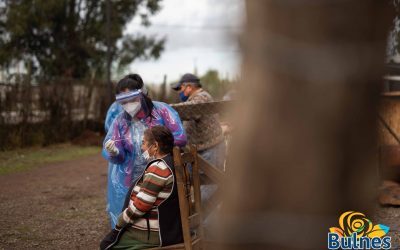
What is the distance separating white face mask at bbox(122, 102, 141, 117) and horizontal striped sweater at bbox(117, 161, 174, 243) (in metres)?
0.97

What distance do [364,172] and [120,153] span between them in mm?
2933

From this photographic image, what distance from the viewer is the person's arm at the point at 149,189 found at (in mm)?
3234

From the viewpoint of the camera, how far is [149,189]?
10.6 ft

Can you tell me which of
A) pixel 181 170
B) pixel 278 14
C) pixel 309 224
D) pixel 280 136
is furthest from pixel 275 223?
pixel 181 170

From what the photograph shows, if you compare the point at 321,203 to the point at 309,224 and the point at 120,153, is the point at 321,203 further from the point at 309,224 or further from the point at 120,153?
the point at 120,153

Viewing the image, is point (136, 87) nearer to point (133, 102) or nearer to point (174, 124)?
point (133, 102)

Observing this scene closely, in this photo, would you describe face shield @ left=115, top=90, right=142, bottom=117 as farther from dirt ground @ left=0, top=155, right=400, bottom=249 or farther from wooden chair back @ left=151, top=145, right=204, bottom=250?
dirt ground @ left=0, top=155, right=400, bottom=249

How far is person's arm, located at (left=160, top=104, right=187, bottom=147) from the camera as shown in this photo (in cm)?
423

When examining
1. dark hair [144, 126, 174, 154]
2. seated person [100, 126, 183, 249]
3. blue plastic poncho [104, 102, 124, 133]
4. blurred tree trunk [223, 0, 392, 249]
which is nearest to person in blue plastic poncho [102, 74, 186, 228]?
blue plastic poncho [104, 102, 124, 133]

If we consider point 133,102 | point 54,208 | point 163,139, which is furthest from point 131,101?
point 54,208

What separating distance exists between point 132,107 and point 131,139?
0.25 metres

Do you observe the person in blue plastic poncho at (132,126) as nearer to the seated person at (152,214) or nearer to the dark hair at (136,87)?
the dark hair at (136,87)

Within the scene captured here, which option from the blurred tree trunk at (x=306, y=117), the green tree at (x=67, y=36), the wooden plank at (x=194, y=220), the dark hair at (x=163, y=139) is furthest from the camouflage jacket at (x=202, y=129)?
the green tree at (x=67, y=36)

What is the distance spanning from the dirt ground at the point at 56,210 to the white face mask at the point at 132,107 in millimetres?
1655
